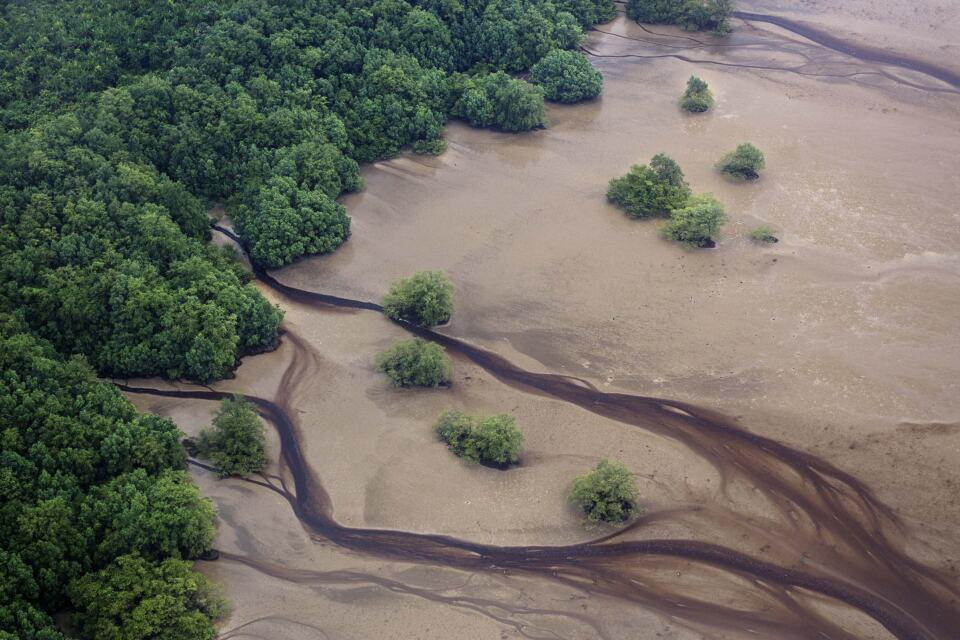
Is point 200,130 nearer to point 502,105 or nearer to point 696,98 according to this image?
point 502,105

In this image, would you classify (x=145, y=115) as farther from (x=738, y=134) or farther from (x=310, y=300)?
(x=738, y=134)

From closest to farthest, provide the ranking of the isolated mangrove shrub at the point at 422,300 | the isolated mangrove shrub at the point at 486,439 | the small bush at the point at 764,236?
1. the isolated mangrove shrub at the point at 486,439
2. the isolated mangrove shrub at the point at 422,300
3. the small bush at the point at 764,236

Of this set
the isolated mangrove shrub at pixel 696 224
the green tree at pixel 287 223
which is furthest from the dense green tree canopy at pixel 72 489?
the isolated mangrove shrub at pixel 696 224

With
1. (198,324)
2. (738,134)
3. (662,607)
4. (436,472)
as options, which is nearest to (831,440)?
(662,607)

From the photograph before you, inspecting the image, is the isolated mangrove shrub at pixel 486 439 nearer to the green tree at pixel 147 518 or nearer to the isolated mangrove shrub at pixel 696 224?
the green tree at pixel 147 518

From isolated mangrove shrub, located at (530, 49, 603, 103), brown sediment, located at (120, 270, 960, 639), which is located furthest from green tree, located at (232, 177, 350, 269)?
isolated mangrove shrub, located at (530, 49, 603, 103)

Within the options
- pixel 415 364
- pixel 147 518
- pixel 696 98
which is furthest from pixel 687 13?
pixel 147 518
